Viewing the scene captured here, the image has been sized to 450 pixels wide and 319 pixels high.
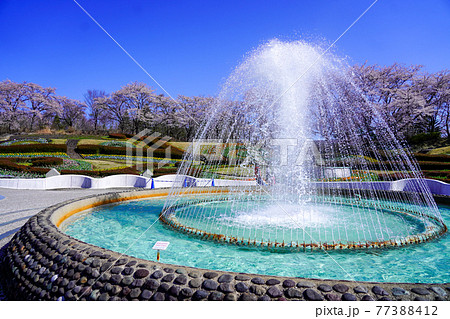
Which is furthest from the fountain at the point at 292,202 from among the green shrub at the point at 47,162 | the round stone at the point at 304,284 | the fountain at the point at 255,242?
the green shrub at the point at 47,162

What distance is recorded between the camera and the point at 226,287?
10.4 feet

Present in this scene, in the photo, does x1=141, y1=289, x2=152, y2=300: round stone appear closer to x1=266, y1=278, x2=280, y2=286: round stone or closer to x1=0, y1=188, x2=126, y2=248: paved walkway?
x1=266, y1=278, x2=280, y2=286: round stone

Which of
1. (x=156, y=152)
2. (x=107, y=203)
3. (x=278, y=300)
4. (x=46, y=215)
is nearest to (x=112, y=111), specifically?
(x=156, y=152)

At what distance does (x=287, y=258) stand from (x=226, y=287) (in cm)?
276

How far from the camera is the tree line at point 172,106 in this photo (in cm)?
3691

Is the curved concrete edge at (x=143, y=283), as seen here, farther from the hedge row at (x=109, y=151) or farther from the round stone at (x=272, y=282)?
the hedge row at (x=109, y=151)

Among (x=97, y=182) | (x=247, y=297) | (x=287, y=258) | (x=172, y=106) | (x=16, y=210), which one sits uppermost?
(x=172, y=106)

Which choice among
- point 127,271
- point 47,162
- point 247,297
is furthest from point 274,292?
point 47,162

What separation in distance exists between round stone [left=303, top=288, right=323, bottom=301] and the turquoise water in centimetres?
189

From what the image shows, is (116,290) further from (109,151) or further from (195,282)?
(109,151)

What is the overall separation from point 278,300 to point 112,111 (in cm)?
6072

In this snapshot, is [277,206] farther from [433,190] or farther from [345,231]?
[433,190]

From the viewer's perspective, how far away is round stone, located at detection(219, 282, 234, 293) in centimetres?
315

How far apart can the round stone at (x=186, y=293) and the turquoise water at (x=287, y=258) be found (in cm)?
197
